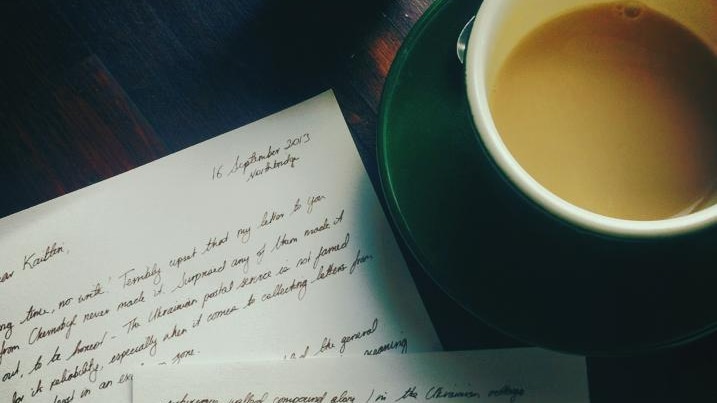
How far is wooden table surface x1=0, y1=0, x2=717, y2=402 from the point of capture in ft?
1.72

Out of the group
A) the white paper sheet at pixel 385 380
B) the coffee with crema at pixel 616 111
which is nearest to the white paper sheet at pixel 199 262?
the white paper sheet at pixel 385 380

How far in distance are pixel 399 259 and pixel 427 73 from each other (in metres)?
0.15

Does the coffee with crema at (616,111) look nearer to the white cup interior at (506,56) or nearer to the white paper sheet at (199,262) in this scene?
the white cup interior at (506,56)

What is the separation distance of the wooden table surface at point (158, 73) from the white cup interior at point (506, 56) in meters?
0.14

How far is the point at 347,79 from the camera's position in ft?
1.71

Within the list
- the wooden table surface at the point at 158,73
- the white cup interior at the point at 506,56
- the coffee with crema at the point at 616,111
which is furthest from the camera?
the wooden table surface at the point at 158,73

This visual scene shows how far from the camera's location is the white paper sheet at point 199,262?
1.69 feet

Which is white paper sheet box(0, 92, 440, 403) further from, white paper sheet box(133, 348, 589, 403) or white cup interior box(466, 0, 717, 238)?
white cup interior box(466, 0, 717, 238)

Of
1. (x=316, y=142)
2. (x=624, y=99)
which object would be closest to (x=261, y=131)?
(x=316, y=142)

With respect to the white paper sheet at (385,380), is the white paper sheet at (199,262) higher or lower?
higher

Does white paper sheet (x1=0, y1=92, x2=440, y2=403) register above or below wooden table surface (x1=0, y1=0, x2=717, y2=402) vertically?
below

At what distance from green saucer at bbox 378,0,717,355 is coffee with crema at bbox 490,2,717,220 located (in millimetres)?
31

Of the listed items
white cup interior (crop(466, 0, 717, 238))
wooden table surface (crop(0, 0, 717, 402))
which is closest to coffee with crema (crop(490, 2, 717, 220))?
white cup interior (crop(466, 0, 717, 238))

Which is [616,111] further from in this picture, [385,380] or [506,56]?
[385,380]
